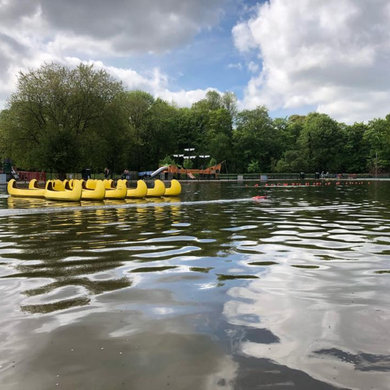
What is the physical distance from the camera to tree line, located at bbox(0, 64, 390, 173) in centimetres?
4775

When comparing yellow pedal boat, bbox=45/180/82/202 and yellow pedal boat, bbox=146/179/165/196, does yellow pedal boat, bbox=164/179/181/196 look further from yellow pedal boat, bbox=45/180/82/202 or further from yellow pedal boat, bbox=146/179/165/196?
yellow pedal boat, bbox=45/180/82/202

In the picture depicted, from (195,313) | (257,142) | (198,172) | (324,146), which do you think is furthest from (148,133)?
(195,313)

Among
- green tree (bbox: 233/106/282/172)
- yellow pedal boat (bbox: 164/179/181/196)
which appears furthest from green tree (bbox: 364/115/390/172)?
yellow pedal boat (bbox: 164/179/181/196)

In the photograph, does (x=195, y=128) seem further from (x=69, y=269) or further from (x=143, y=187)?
(x=69, y=269)

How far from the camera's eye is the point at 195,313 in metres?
4.41

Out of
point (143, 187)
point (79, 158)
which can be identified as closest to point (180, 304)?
point (143, 187)

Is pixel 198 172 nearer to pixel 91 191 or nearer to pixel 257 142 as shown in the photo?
pixel 257 142

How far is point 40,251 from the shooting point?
7.81 meters

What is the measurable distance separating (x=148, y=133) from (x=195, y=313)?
7913cm

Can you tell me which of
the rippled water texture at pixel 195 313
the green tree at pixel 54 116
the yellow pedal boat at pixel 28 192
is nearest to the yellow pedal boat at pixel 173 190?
the yellow pedal boat at pixel 28 192

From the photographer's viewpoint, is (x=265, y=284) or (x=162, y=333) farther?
(x=265, y=284)

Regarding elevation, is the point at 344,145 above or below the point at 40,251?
above

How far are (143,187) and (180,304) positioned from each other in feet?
60.5

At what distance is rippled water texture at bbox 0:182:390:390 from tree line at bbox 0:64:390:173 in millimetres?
41977
